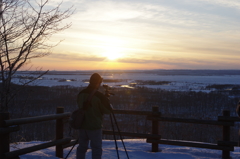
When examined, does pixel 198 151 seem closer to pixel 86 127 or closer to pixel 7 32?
pixel 86 127

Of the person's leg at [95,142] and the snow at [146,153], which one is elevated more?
the person's leg at [95,142]

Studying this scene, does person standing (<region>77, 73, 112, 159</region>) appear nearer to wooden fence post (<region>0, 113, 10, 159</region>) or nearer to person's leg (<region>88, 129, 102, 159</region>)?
person's leg (<region>88, 129, 102, 159</region>)

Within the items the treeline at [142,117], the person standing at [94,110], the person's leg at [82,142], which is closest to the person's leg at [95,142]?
the person standing at [94,110]

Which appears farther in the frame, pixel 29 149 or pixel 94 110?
pixel 29 149

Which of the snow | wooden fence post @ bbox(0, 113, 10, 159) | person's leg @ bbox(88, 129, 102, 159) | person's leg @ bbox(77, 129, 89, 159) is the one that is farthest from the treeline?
person's leg @ bbox(88, 129, 102, 159)

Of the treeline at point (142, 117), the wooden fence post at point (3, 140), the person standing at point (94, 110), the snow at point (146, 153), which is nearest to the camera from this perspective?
the person standing at point (94, 110)

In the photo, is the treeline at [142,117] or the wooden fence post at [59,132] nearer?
the wooden fence post at [59,132]

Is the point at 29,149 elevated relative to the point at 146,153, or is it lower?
elevated

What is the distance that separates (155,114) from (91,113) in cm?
288

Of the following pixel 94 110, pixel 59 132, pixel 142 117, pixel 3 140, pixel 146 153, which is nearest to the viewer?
pixel 94 110

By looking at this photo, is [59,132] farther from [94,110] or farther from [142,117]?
[142,117]

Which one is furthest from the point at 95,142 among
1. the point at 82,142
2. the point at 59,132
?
the point at 59,132

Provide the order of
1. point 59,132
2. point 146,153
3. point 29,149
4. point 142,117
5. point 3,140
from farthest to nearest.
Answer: point 142,117, point 146,153, point 59,132, point 29,149, point 3,140

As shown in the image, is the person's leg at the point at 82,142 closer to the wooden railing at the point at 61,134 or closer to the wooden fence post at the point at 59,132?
the wooden railing at the point at 61,134
